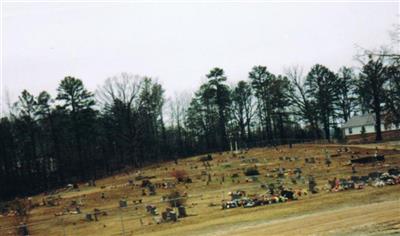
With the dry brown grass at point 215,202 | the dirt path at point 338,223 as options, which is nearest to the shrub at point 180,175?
the dry brown grass at point 215,202

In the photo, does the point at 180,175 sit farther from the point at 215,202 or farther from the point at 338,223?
the point at 338,223

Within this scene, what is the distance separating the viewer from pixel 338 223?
21891 mm

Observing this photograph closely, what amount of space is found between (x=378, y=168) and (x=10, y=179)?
51.8 meters

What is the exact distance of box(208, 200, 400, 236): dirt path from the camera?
19.5 meters

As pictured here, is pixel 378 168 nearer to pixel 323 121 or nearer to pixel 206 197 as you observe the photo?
pixel 206 197

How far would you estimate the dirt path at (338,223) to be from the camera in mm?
19547

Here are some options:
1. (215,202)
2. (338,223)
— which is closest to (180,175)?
(215,202)

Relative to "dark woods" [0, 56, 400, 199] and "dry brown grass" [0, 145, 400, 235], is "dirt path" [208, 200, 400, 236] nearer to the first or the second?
"dry brown grass" [0, 145, 400, 235]

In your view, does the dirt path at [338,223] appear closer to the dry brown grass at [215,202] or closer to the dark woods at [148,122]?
the dry brown grass at [215,202]

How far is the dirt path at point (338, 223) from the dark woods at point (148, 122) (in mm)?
45109

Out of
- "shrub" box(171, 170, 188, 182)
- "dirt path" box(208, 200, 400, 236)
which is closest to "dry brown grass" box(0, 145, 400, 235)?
"dirt path" box(208, 200, 400, 236)

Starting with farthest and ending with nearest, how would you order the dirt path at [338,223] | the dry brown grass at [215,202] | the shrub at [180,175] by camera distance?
the shrub at [180,175] → the dry brown grass at [215,202] → the dirt path at [338,223]

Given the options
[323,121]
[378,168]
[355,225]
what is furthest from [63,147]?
[355,225]

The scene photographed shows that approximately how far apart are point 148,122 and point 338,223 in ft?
270
